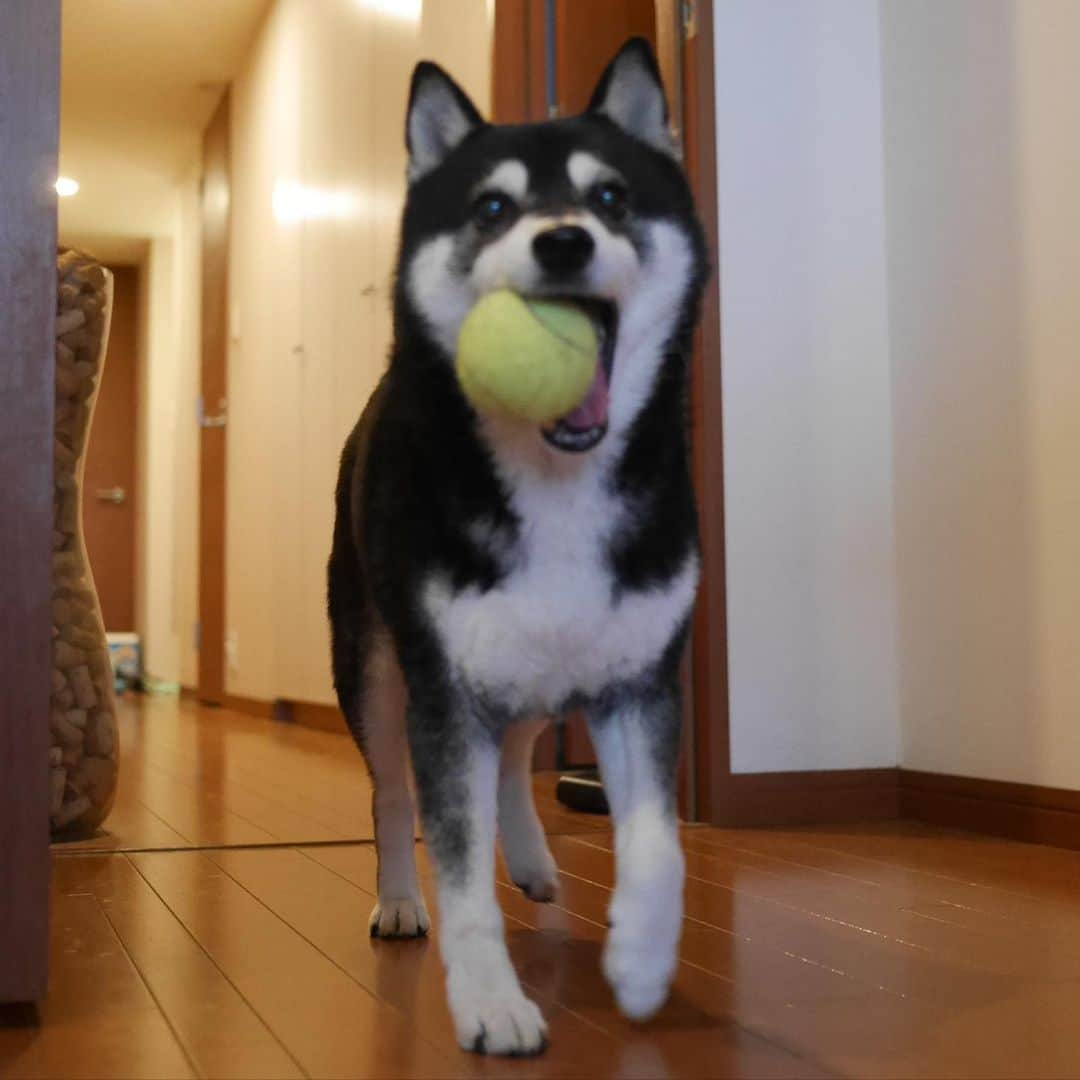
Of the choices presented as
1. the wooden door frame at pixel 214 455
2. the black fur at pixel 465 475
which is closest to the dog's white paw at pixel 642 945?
the black fur at pixel 465 475

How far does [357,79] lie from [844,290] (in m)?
2.97

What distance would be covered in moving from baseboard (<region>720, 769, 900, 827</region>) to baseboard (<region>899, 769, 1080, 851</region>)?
5cm

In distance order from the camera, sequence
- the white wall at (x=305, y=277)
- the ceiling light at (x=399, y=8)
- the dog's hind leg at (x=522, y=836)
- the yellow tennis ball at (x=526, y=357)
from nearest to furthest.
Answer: the yellow tennis ball at (x=526, y=357) → the dog's hind leg at (x=522, y=836) → the ceiling light at (x=399, y=8) → the white wall at (x=305, y=277)

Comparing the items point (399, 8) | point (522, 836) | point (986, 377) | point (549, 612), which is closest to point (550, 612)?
point (549, 612)

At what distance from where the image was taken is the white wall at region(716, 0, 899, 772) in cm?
311

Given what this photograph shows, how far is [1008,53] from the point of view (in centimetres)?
292

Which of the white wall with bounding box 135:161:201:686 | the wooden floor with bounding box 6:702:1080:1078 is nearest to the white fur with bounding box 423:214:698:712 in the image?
the wooden floor with bounding box 6:702:1080:1078

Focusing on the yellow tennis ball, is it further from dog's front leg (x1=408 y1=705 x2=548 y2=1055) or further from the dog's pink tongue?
dog's front leg (x1=408 y1=705 x2=548 y2=1055)

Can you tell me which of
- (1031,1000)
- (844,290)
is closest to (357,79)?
(844,290)

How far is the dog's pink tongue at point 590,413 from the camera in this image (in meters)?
1.47

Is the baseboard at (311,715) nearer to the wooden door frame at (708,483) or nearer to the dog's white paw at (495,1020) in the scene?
the wooden door frame at (708,483)

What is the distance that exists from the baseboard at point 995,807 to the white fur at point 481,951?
1569mm

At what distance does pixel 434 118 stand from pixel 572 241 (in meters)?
0.39

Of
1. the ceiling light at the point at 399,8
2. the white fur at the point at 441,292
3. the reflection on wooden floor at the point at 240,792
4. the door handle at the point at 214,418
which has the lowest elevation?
the reflection on wooden floor at the point at 240,792
